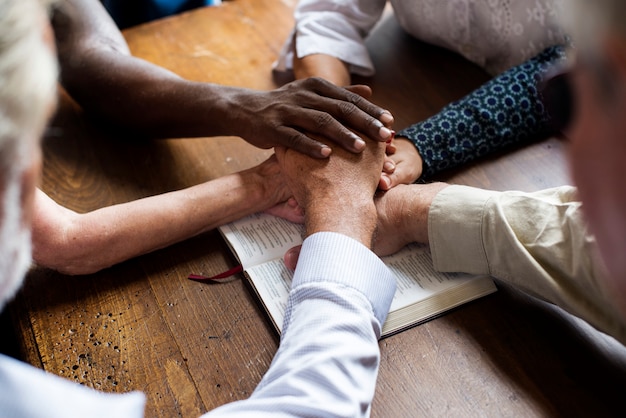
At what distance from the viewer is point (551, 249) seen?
890 millimetres

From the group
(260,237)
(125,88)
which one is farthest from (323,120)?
(125,88)

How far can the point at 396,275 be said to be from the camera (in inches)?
40.0

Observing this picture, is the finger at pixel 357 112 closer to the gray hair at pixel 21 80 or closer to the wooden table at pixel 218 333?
the wooden table at pixel 218 333

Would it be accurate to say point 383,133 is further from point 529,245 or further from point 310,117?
point 529,245

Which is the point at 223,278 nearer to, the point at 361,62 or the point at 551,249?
the point at 551,249

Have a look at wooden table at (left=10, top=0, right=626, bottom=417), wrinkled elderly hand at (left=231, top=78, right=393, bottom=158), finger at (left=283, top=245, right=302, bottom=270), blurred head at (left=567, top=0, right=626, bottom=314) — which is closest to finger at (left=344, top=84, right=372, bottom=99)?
wrinkled elderly hand at (left=231, top=78, right=393, bottom=158)

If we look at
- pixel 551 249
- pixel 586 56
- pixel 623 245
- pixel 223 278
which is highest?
pixel 586 56

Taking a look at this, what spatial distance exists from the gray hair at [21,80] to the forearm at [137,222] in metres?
0.46

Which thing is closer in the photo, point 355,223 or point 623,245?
point 623,245

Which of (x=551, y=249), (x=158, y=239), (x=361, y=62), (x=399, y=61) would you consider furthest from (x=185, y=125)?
(x=551, y=249)

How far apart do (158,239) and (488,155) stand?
670 mm

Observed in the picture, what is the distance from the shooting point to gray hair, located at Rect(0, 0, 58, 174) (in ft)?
1.69

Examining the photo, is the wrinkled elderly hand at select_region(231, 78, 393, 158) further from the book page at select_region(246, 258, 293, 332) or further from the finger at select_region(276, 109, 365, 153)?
the book page at select_region(246, 258, 293, 332)

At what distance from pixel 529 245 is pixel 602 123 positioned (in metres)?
0.43
